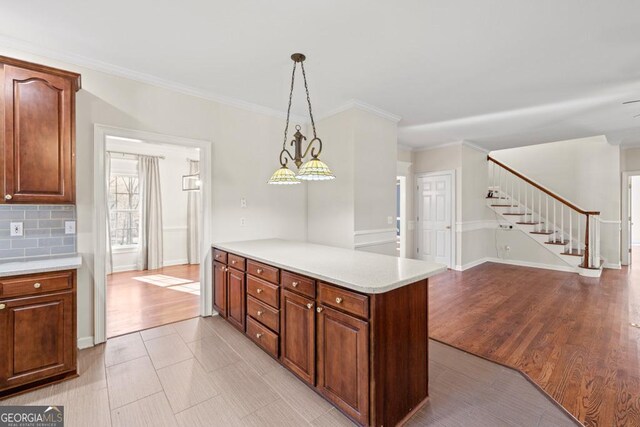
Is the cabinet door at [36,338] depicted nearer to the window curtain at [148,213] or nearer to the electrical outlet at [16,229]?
the electrical outlet at [16,229]

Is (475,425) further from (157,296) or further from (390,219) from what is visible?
(157,296)

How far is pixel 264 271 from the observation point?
2.51 metres

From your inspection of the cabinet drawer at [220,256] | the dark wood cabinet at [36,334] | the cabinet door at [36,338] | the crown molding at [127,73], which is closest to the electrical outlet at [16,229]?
the dark wood cabinet at [36,334]

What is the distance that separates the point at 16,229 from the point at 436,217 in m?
6.46

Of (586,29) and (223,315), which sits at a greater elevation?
(586,29)

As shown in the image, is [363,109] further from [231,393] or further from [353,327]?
[231,393]

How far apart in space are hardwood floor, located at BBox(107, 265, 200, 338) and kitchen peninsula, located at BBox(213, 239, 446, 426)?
5.23 feet

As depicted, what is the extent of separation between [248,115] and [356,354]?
325cm

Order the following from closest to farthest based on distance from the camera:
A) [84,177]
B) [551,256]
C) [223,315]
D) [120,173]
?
[84,177], [223,315], [120,173], [551,256]

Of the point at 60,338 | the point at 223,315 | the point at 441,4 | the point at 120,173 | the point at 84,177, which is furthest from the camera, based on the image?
the point at 120,173

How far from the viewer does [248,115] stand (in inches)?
151

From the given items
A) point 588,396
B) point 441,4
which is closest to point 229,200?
point 441,4

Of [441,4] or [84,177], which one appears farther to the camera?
[84,177]

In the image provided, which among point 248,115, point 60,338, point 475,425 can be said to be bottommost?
point 475,425
